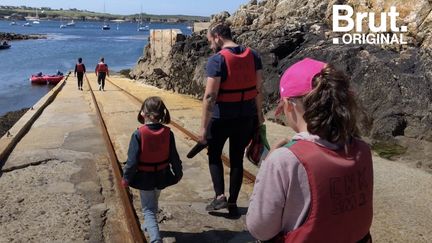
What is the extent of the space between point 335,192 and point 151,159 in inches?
108

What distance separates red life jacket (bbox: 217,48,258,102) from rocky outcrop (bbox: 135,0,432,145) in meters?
1.18

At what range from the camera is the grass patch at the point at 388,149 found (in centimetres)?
845

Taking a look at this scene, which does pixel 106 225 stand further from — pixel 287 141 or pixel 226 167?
pixel 287 141

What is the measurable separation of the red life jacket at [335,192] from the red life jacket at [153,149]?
2.46 meters

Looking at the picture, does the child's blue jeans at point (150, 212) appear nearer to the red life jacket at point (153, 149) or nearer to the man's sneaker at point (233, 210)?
the red life jacket at point (153, 149)

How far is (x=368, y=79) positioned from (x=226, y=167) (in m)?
3.94

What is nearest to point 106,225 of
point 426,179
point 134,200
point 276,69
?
point 134,200

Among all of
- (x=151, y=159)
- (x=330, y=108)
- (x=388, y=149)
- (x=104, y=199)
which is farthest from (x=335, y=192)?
(x=388, y=149)

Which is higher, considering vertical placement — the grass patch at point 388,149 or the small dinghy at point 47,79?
the grass patch at point 388,149

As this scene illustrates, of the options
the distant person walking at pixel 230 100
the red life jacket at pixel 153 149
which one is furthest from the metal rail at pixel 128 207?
the distant person walking at pixel 230 100

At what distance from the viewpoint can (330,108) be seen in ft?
6.79

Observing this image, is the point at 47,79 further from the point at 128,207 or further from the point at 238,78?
the point at 238,78

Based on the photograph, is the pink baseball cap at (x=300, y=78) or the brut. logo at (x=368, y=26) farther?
the brut. logo at (x=368, y=26)

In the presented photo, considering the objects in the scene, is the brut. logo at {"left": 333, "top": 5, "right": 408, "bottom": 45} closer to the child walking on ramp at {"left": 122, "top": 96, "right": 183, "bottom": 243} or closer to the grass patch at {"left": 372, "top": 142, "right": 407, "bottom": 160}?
the grass patch at {"left": 372, "top": 142, "right": 407, "bottom": 160}
